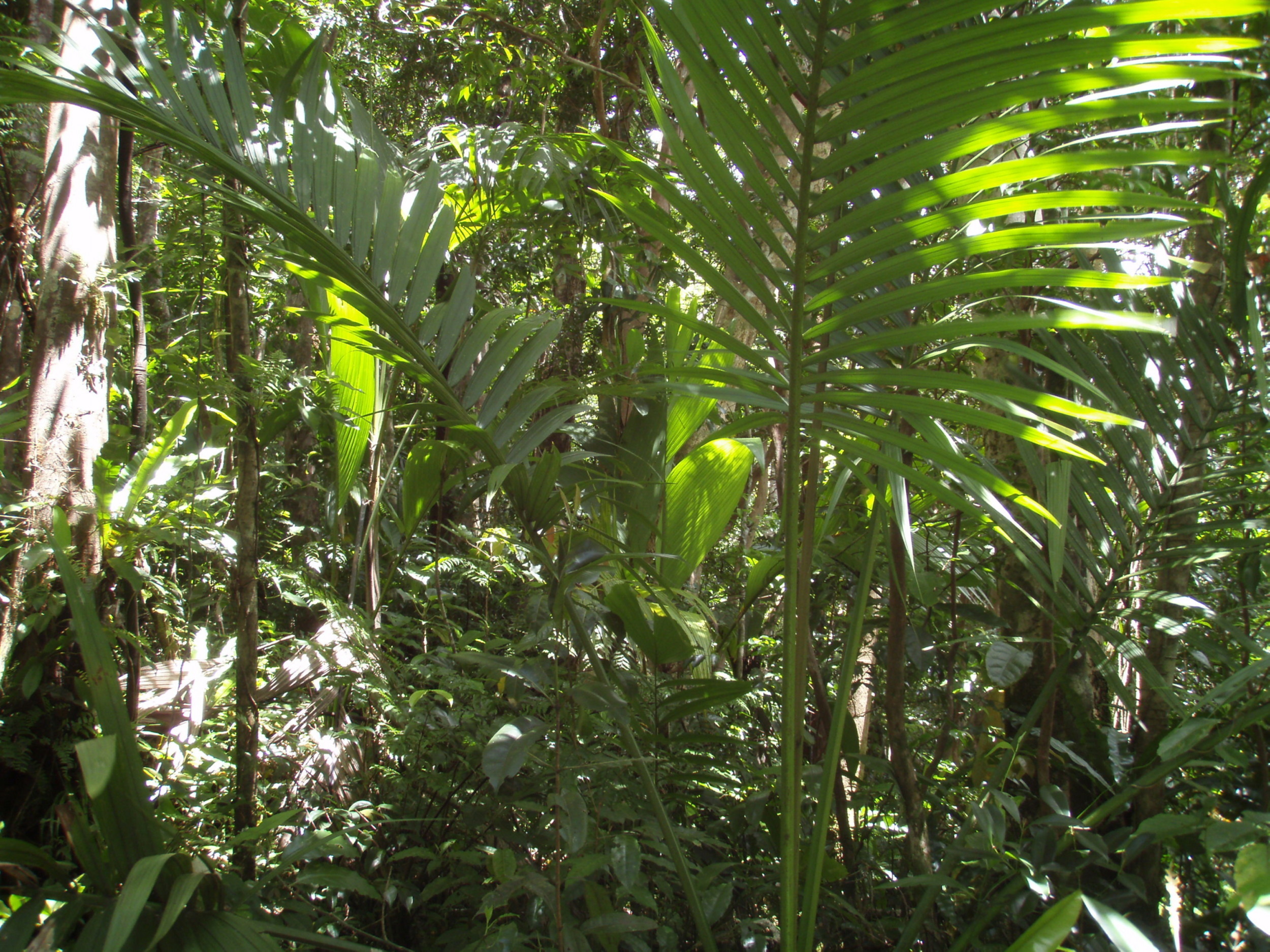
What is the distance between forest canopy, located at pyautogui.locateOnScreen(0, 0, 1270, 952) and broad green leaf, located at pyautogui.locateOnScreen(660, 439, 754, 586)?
1 cm

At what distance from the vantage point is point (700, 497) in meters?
2.09

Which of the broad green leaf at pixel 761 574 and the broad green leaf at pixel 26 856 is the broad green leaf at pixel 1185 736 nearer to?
the broad green leaf at pixel 761 574

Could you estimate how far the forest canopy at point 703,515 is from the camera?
78 centimetres

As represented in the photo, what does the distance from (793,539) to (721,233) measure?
1.25 ft

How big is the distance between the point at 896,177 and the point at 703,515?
1.35m

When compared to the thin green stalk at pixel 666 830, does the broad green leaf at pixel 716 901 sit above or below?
below

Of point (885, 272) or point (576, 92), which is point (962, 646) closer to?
point (885, 272)

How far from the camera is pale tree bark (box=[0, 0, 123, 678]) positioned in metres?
1.42

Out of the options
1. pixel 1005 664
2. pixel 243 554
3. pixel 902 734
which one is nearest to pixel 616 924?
pixel 902 734

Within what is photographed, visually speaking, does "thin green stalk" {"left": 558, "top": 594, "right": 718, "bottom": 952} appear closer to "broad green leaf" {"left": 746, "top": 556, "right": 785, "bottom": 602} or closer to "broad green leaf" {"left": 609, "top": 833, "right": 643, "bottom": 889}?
"broad green leaf" {"left": 609, "top": 833, "right": 643, "bottom": 889}

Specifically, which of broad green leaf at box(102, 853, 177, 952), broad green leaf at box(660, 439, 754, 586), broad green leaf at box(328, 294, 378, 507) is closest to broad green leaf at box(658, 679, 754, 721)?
broad green leaf at box(660, 439, 754, 586)

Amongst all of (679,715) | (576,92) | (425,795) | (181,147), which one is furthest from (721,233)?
(576,92)

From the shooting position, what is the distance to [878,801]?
6.01 feet

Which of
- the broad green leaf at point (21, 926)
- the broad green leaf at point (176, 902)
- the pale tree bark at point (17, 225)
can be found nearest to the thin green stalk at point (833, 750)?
the broad green leaf at point (176, 902)
